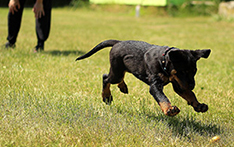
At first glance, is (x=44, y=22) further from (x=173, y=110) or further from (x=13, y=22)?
(x=173, y=110)

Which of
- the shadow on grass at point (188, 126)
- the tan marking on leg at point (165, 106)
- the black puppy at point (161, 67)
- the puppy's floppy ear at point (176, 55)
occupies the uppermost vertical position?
the puppy's floppy ear at point (176, 55)

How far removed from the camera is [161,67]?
314 centimetres

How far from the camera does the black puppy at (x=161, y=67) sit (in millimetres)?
3027

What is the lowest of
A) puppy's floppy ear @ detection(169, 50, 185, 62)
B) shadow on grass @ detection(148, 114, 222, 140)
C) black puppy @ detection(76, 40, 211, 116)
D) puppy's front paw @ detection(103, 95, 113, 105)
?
puppy's front paw @ detection(103, 95, 113, 105)

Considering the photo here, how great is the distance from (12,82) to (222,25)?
12.8m

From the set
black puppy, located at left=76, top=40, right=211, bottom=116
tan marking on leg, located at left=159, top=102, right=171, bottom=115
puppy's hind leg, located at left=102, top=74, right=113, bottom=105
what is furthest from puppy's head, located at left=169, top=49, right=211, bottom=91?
puppy's hind leg, located at left=102, top=74, right=113, bottom=105

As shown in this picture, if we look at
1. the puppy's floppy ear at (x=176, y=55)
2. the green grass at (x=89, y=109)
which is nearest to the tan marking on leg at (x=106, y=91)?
the green grass at (x=89, y=109)

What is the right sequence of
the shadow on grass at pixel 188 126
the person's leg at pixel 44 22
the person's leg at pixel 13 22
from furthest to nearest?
the person's leg at pixel 13 22, the person's leg at pixel 44 22, the shadow on grass at pixel 188 126

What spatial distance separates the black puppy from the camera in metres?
3.03

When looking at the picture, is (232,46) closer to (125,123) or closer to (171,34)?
(171,34)

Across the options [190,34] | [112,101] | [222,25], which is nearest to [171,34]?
[190,34]

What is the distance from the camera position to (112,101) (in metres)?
4.10

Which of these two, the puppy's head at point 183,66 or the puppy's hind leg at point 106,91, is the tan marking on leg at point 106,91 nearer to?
the puppy's hind leg at point 106,91

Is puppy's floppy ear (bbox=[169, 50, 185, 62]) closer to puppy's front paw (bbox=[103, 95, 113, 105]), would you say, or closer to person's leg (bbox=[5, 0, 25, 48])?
puppy's front paw (bbox=[103, 95, 113, 105])
